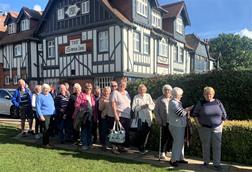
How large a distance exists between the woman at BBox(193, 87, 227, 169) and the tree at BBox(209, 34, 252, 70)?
198 ft

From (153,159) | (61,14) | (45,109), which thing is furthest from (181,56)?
(153,159)

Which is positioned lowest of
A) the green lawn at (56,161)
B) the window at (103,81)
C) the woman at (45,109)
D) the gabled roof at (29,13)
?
the green lawn at (56,161)

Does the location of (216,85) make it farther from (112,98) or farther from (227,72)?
(112,98)

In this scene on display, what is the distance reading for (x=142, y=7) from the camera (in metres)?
25.5

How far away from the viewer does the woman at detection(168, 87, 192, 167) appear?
24.3ft

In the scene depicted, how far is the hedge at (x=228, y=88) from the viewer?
11.1 meters

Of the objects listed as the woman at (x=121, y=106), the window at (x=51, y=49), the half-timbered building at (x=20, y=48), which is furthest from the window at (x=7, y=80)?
the woman at (x=121, y=106)

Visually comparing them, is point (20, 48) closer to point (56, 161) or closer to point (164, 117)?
point (56, 161)

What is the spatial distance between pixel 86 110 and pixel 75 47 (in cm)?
1758

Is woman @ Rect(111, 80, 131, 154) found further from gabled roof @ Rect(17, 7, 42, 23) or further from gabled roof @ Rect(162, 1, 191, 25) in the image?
gabled roof @ Rect(17, 7, 42, 23)

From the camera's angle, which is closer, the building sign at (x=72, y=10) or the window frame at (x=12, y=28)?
the building sign at (x=72, y=10)

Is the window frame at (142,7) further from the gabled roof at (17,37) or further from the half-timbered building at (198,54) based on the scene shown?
the half-timbered building at (198,54)

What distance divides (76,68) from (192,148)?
18540mm

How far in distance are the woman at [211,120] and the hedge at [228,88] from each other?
13.6 ft
